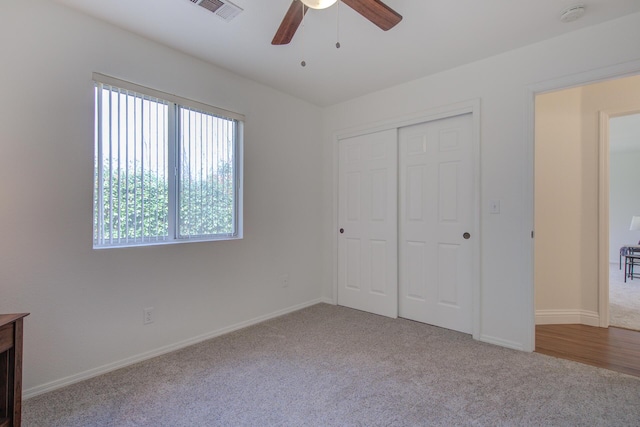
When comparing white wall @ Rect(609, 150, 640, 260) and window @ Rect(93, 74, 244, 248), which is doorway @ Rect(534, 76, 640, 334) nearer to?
window @ Rect(93, 74, 244, 248)

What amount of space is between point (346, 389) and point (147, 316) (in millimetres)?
1612

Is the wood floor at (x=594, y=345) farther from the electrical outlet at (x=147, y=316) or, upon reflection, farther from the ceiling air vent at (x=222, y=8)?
the ceiling air vent at (x=222, y=8)

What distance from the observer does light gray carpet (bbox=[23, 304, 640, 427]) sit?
1721 millimetres

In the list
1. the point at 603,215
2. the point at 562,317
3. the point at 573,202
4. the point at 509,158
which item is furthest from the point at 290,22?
the point at 562,317

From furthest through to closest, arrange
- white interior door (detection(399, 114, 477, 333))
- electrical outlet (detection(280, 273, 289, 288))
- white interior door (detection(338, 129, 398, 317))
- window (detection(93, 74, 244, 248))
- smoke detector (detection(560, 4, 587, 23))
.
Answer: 1. electrical outlet (detection(280, 273, 289, 288))
2. white interior door (detection(338, 129, 398, 317))
3. white interior door (detection(399, 114, 477, 333))
4. window (detection(93, 74, 244, 248))
5. smoke detector (detection(560, 4, 587, 23))

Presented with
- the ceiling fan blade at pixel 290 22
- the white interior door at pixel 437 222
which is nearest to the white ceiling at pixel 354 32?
the ceiling fan blade at pixel 290 22

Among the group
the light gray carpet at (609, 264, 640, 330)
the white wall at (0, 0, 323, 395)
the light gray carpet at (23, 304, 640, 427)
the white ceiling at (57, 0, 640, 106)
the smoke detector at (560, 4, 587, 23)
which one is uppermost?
the white ceiling at (57, 0, 640, 106)

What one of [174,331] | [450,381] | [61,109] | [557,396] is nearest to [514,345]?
[557,396]

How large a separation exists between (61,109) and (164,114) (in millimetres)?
665

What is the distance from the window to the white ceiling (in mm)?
464

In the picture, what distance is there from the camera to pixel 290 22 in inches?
67.7

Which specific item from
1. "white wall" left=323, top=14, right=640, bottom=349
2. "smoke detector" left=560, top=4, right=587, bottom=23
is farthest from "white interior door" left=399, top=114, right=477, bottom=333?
"smoke detector" left=560, top=4, right=587, bottom=23

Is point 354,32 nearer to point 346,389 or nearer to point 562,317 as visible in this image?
point 346,389

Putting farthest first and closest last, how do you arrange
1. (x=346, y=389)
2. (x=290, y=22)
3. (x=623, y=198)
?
(x=623, y=198), (x=346, y=389), (x=290, y=22)
